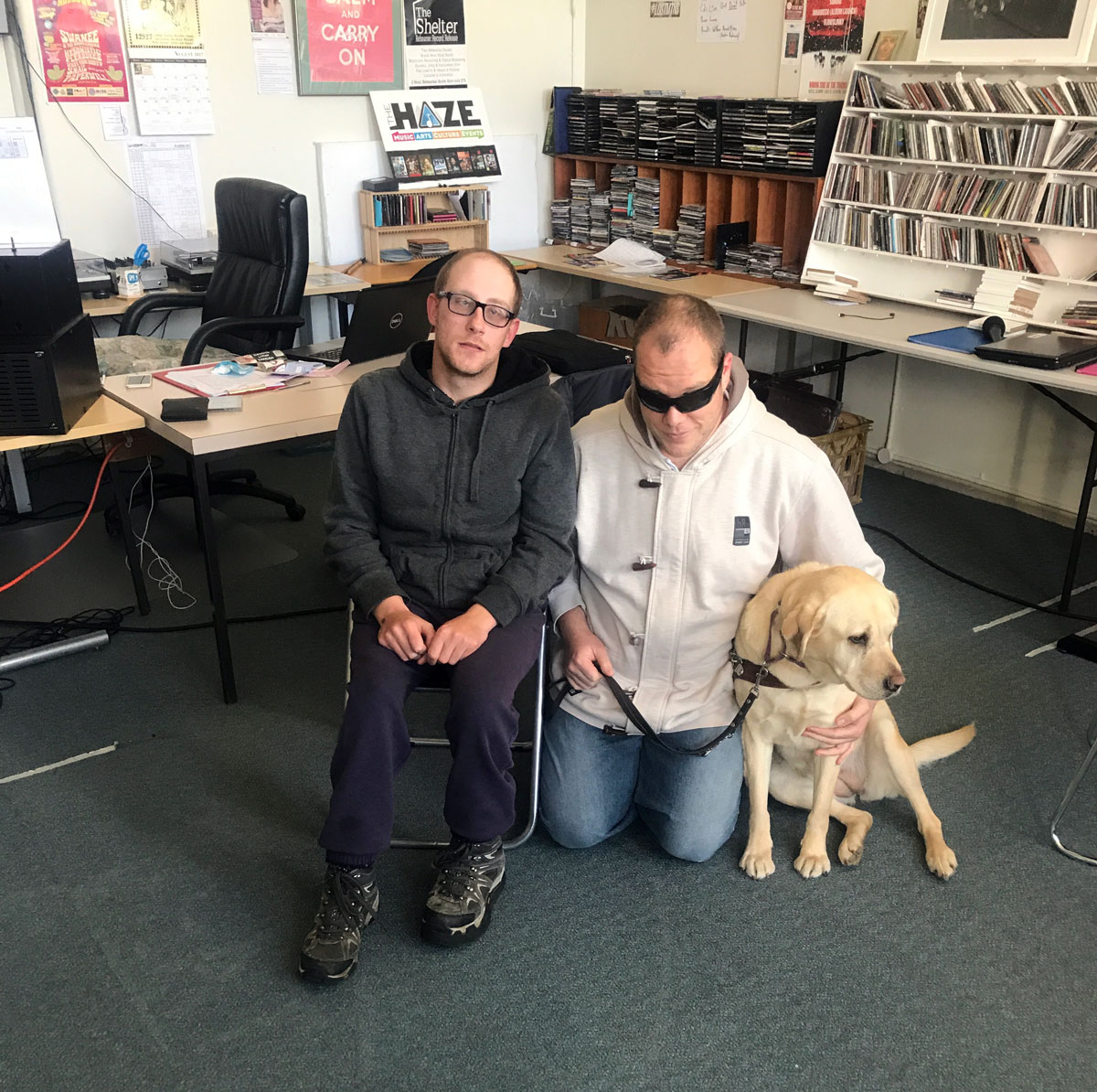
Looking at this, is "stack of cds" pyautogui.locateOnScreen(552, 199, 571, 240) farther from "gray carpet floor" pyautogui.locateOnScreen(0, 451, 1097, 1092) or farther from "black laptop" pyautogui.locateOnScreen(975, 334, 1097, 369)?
"gray carpet floor" pyautogui.locateOnScreen(0, 451, 1097, 1092)

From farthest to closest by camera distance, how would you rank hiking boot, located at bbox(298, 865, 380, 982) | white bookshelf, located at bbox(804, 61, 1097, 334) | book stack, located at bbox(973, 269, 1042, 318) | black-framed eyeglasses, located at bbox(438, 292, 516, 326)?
1. book stack, located at bbox(973, 269, 1042, 318)
2. white bookshelf, located at bbox(804, 61, 1097, 334)
3. black-framed eyeglasses, located at bbox(438, 292, 516, 326)
4. hiking boot, located at bbox(298, 865, 380, 982)

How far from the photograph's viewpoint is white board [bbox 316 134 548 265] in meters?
4.85

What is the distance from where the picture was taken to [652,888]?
207cm

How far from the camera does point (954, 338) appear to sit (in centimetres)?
335

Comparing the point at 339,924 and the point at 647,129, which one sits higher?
the point at 647,129

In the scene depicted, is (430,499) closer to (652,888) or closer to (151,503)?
(652,888)

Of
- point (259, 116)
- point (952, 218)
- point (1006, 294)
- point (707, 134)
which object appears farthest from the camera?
point (259, 116)

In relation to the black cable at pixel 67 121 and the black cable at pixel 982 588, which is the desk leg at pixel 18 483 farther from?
the black cable at pixel 982 588

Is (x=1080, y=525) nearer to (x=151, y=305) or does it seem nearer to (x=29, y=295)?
(x=29, y=295)

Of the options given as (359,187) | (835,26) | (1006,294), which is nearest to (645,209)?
(835,26)

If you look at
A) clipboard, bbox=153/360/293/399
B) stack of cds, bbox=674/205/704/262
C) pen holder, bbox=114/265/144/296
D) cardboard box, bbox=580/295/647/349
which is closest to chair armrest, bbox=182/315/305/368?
clipboard, bbox=153/360/293/399

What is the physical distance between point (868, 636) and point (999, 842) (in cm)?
74

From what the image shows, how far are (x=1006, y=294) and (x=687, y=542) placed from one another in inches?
87.7

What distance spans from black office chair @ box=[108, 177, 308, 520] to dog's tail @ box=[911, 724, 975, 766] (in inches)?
93.7
